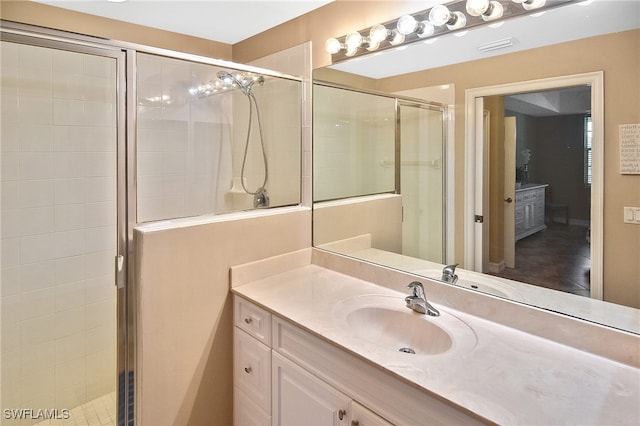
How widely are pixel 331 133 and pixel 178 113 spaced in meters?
0.95

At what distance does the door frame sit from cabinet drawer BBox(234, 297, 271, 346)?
2.83 ft

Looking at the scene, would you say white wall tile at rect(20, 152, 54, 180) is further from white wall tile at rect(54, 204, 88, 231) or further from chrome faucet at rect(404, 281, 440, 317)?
chrome faucet at rect(404, 281, 440, 317)

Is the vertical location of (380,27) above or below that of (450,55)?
above

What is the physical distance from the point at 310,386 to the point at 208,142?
5.42 ft

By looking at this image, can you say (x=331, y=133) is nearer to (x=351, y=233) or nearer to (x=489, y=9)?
(x=351, y=233)

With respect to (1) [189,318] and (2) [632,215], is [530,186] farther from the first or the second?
(1) [189,318]

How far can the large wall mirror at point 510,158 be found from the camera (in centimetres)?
117

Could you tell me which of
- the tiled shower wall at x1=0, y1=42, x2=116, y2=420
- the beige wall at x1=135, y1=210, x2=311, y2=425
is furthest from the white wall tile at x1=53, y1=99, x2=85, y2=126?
the beige wall at x1=135, y1=210, x2=311, y2=425

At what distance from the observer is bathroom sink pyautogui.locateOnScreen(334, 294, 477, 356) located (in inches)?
51.3

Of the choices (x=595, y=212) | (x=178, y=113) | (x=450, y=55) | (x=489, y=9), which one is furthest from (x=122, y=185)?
(x=595, y=212)

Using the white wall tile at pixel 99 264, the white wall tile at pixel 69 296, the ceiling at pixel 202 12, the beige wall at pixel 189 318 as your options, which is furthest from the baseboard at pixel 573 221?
the white wall tile at pixel 69 296

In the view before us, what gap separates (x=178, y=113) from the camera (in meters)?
2.25

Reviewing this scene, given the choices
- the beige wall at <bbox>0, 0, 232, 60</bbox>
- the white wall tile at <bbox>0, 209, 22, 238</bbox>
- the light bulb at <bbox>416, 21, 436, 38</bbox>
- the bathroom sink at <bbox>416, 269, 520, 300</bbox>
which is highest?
the beige wall at <bbox>0, 0, 232, 60</bbox>

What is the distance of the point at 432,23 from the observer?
154cm
